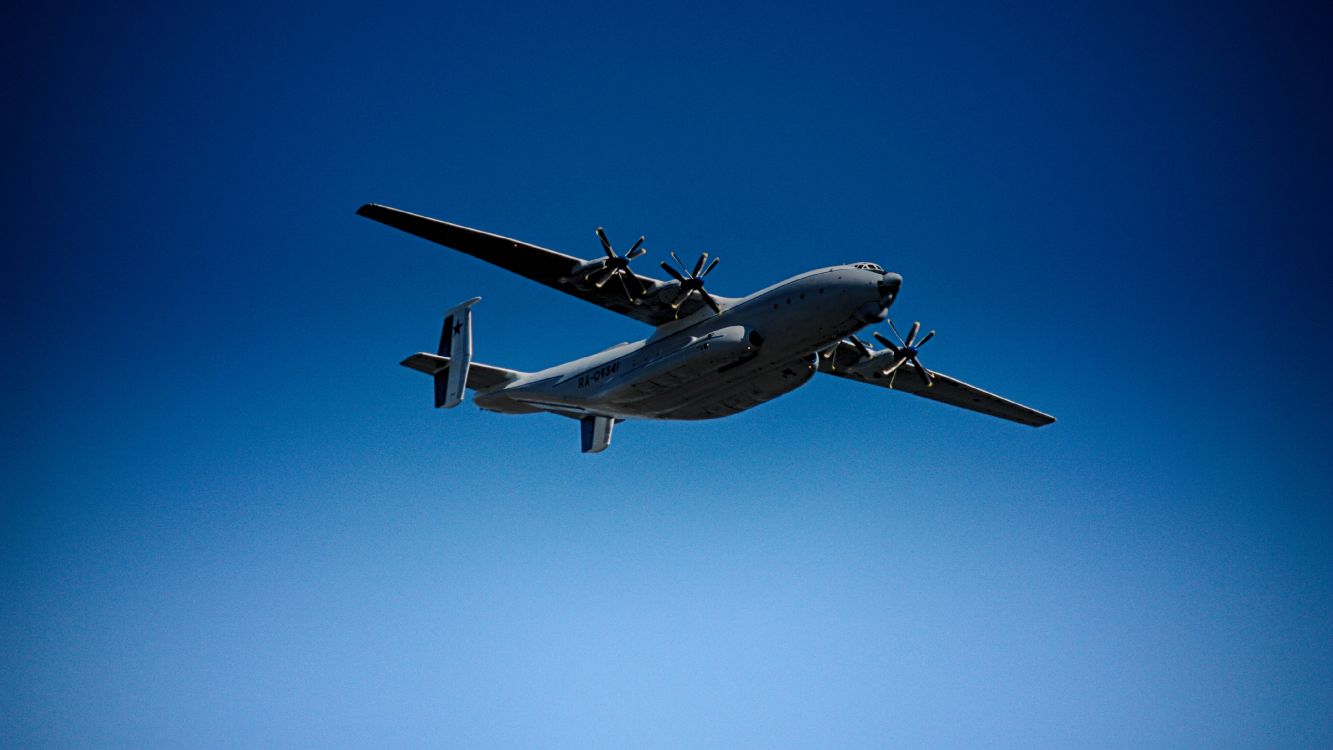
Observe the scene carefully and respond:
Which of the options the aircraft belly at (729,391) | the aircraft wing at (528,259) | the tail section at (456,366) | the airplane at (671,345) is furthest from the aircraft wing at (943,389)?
the tail section at (456,366)

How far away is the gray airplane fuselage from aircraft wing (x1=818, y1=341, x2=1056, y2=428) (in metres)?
3.42

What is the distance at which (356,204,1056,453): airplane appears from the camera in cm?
2278

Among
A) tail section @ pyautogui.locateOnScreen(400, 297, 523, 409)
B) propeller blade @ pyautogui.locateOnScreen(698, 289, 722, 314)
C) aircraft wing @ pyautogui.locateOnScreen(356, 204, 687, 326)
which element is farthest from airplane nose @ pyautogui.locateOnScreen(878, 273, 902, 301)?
tail section @ pyautogui.locateOnScreen(400, 297, 523, 409)

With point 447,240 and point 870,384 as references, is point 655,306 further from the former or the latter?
point 870,384

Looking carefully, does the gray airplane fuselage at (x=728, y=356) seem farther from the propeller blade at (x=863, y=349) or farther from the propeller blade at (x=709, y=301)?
the propeller blade at (x=863, y=349)

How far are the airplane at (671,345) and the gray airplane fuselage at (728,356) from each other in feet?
0.09

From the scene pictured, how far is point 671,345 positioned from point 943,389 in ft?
32.6

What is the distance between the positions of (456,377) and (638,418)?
5016 mm

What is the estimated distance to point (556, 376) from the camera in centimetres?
2728

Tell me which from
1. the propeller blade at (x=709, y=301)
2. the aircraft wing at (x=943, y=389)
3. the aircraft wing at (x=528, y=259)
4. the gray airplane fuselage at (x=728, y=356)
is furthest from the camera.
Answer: the aircraft wing at (x=943, y=389)

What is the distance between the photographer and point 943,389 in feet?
99.4

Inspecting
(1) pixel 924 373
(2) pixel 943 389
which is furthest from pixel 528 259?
(2) pixel 943 389

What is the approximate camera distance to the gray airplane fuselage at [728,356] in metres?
22.5

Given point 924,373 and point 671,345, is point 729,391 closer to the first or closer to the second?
point 671,345
